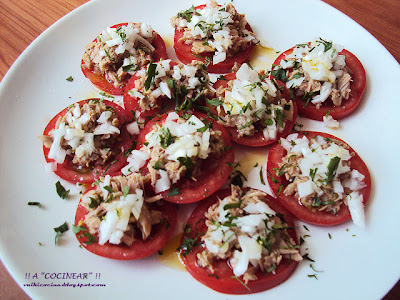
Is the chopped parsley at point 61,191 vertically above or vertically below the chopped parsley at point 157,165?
below

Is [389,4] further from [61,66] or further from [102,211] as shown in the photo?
[102,211]

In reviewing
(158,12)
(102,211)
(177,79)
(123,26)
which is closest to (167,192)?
(102,211)

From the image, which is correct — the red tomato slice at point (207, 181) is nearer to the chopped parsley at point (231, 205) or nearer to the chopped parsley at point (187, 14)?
the chopped parsley at point (231, 205)

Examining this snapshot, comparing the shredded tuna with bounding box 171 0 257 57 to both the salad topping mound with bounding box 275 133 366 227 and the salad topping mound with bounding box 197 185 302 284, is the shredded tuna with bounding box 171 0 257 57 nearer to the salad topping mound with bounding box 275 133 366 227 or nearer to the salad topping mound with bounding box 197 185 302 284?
the salad topping mound with bounding box 275 133 366 227

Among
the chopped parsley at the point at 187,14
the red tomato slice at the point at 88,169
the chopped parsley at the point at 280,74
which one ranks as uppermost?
the chopped parsley at the point at 187,14

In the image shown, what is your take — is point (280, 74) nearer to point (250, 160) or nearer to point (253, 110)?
point (253, 110)

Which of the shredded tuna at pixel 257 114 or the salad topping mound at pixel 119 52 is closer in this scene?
the shredded tuna at pixel 257 114

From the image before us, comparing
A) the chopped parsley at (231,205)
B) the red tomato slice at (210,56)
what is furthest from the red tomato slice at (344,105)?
the chopped parsley at (231,205)
